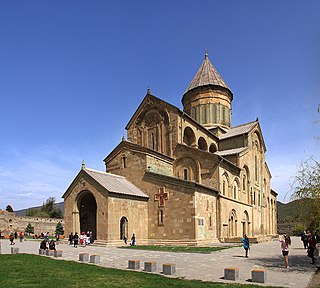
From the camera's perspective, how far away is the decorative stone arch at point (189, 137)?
34.7 metres

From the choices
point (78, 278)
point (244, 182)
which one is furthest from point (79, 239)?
point (244, 182)

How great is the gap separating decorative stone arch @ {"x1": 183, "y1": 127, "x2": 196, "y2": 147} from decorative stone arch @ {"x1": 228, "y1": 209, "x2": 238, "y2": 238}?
7838mm

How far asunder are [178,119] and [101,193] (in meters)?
11.0

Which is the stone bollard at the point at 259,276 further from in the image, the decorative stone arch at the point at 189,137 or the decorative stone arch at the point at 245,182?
the decorative stone arch at the point at 245,182

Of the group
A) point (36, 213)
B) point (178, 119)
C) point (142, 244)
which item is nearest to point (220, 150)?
point (178, 119)

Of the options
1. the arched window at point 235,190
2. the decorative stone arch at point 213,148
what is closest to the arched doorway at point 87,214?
the arched window at point 235,190

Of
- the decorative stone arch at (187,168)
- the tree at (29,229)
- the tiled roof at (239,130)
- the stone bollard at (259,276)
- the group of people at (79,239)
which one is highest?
the tiled roof at (239,130)

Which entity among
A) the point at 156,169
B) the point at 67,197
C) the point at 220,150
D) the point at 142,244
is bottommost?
the point at 142,244

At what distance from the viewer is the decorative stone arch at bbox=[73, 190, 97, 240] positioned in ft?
90.8

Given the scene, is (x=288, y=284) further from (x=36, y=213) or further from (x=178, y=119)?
(x=36, y=213)

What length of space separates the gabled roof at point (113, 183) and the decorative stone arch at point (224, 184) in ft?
23.1

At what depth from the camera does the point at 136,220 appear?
27.1 m

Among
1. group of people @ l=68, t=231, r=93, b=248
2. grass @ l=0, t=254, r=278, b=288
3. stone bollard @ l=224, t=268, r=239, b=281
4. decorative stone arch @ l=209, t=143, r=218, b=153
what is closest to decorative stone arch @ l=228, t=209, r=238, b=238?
decorative stone arch @ l=209, t=143, r=218, b=153

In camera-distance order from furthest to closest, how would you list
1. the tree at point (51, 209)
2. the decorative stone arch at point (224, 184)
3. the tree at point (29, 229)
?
the tree at point (51, 209) < the tree at point (29, 229) < the decorative stone arch at point (224, 184)
